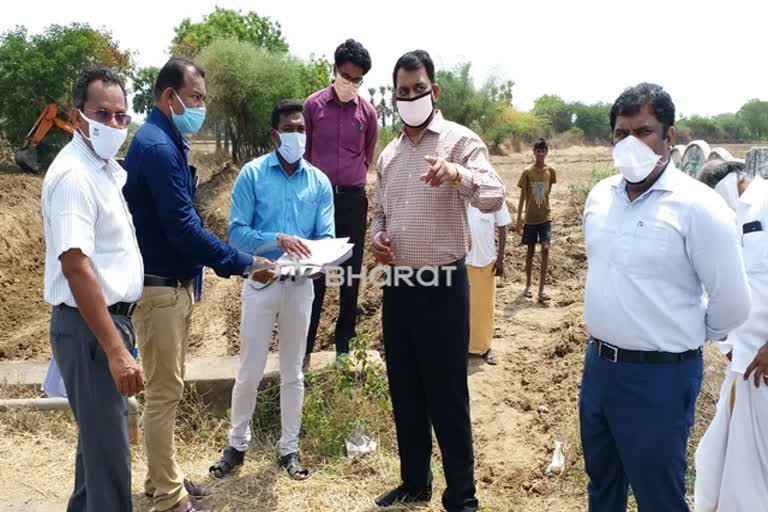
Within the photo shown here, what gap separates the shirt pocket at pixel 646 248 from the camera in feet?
7.19

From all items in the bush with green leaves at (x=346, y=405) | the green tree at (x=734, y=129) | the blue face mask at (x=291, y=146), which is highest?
the green tree at (x=734, y=129)

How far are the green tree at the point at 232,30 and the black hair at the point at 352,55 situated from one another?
27.7 m

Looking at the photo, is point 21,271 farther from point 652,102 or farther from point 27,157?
point 652,102

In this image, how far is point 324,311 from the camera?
736 cm

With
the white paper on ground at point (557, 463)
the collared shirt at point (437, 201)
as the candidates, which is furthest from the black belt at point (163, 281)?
the white paper on ground at point (557, 463)

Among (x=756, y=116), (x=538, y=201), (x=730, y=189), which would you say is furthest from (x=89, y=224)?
(x=756, y=116)

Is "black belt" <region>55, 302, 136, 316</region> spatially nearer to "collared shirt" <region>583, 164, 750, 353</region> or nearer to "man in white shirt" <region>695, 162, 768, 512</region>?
"collared shirt" <region>583, 164, 750, 353</region>

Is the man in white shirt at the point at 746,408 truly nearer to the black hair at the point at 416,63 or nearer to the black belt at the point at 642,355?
the black belt at the point at 642,355

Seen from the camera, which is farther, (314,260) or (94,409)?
(314,260)

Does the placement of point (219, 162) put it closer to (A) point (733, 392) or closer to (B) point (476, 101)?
(B) point (476, 101)

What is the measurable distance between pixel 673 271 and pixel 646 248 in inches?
4.8

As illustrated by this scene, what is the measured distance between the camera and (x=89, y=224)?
7.64 feet

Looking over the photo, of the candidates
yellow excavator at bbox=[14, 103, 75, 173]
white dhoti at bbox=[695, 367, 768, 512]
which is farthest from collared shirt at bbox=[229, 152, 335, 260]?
yellow excavator at bbox=[14, 103, 75, 173]

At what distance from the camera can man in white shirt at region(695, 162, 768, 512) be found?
2.67 meters
